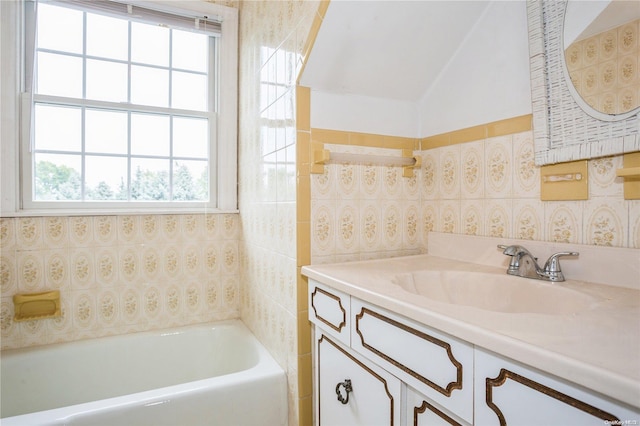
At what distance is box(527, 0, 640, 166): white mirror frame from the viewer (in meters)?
0.90

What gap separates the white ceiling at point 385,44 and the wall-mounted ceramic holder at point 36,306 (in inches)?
65.0

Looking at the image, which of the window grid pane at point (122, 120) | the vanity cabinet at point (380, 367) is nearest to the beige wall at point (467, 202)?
the vanity cabinet at point (380, 367)

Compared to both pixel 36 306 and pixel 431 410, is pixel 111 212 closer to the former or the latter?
pixel 36 306

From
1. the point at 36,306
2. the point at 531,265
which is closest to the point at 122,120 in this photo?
the point at 36,306

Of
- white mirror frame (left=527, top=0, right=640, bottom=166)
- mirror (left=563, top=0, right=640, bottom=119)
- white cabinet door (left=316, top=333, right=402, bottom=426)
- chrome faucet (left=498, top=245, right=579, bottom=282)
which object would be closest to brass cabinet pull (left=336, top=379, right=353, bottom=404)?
white cabinet door (left=316, top=333, right=402, bottom=426)

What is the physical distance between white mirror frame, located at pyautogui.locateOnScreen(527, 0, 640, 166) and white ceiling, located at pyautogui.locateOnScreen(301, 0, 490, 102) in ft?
0.90

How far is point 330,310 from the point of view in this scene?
1107 mm

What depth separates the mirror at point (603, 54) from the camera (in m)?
0.85

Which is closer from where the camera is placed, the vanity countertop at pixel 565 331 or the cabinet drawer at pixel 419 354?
the vanity countertop at pixel 565 331

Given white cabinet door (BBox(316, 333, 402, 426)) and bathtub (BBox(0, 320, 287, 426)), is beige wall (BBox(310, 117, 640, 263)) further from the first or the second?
bathtub (BBox(0, 320, 287, 426))

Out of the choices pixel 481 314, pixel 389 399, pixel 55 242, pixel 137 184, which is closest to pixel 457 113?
pixel 481 314

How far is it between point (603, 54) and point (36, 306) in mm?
2450

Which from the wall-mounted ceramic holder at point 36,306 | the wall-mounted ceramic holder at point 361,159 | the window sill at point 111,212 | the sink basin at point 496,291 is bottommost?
the wall-mounted ceramic holder at point 36,306

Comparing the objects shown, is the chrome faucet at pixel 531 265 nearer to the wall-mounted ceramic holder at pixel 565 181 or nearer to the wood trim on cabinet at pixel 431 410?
the wall-mounted ceramic holder at pixel 565 181
